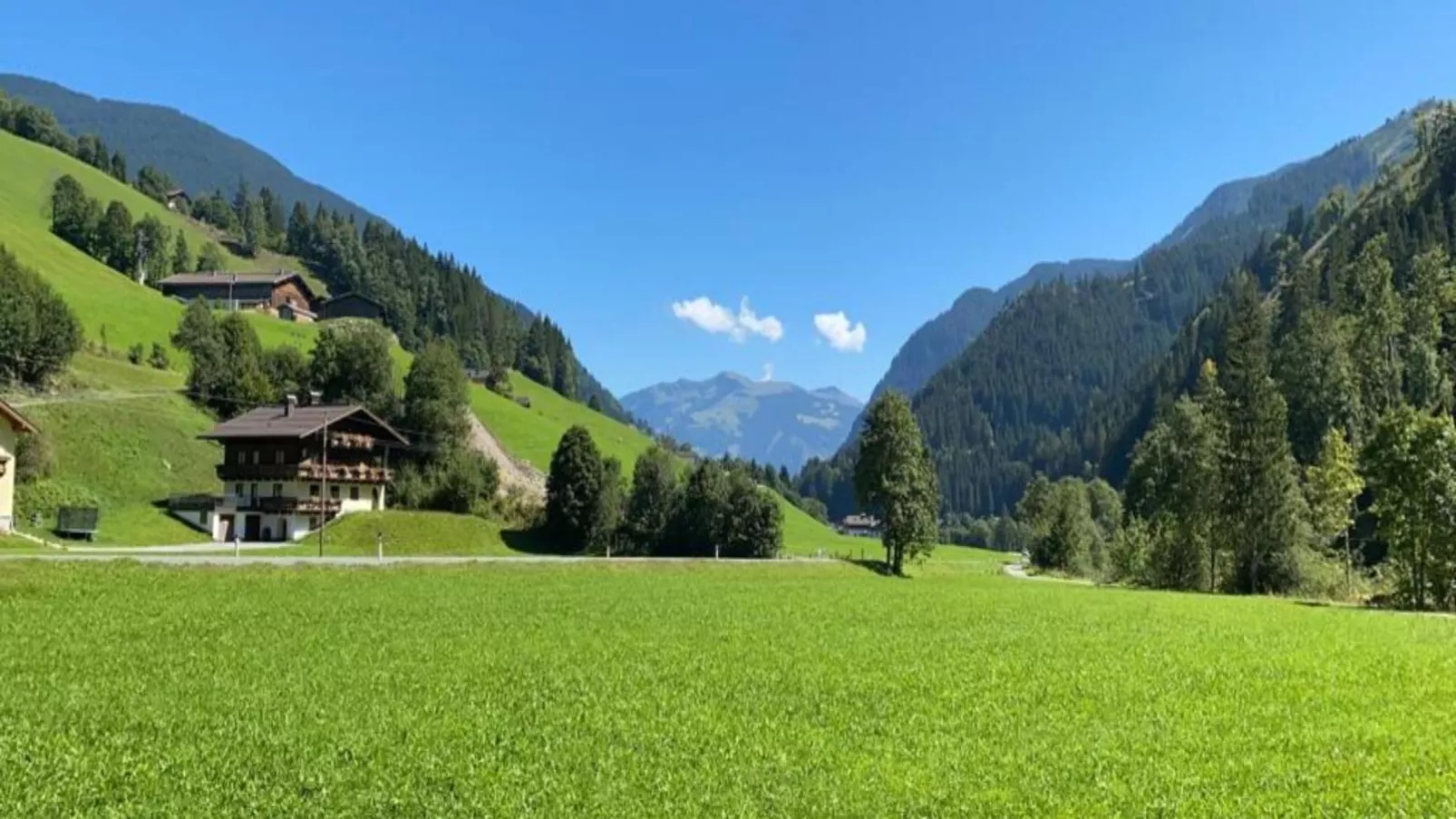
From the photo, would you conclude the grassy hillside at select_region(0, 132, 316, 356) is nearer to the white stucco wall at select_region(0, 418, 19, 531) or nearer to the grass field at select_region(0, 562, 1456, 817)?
the white stucco wall at select_region(0, 418, 19, 531)

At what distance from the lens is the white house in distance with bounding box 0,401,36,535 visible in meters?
60.7

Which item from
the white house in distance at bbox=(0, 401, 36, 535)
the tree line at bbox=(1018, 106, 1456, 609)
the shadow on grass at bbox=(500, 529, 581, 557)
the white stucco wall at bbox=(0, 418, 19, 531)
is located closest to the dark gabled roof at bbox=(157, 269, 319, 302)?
the shadow on grass at bbox=(500, 529, 581, 557)

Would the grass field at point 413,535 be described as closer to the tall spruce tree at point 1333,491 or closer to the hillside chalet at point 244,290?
the tall spruce tree at point 1333,491

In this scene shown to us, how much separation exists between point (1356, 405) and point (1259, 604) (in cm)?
8479

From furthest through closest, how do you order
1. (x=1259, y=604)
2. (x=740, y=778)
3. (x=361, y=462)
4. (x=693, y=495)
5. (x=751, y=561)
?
(x=693, y=495)
(x=361, y=462)
(x=751, y=561)
(x=1259, y=604)
(x=740, y=778)

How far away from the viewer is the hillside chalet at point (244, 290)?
557 ft

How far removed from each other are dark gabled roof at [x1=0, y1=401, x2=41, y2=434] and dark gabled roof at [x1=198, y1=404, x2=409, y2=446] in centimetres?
1893

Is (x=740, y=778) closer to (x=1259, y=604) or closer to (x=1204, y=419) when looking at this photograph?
(x=1259, y=604)

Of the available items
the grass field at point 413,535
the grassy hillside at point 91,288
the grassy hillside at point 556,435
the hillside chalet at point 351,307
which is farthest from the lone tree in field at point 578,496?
the hillside chalet at point 351,307

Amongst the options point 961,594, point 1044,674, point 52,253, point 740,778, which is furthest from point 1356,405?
point 52,253

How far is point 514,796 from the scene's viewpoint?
453 inches

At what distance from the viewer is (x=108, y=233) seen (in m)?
168

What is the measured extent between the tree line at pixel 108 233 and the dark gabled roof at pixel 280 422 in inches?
4225

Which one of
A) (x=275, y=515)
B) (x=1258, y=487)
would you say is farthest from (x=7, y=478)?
(x=1258, y=487)
